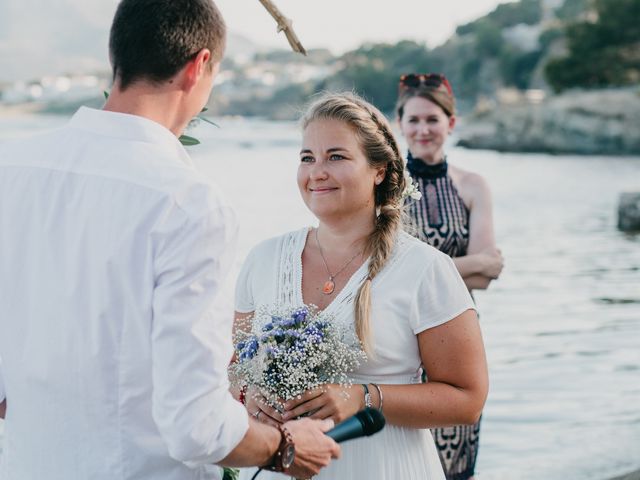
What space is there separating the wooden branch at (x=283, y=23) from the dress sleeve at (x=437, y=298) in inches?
30.5

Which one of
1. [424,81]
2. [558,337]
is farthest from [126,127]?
[558,337]

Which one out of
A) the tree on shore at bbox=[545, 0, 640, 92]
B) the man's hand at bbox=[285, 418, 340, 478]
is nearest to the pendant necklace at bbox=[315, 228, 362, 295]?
the man's hand at bbox=[285, 418, 340, 478]

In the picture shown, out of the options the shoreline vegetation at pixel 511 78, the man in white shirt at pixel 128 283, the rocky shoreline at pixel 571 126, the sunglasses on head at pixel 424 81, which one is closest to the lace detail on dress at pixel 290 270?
the shoreline vegetation at pixel 511 78

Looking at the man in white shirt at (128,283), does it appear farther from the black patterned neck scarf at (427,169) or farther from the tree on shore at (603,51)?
the tree on shore at (603,51)

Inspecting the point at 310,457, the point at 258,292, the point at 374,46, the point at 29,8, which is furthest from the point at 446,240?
the point at 29,8

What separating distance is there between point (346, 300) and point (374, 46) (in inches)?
4946

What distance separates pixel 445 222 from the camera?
4707 millimetres

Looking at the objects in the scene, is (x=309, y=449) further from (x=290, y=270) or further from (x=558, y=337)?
(x=558, y=337)

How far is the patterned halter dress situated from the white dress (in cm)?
154

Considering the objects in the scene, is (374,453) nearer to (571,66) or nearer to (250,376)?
(250,376)

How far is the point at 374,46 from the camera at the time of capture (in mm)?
125875

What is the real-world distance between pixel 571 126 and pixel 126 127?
58393 mm

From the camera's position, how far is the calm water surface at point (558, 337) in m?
6.36

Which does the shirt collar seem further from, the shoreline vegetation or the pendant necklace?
the shoreline vegetation
